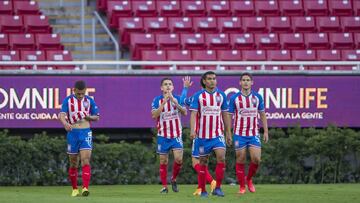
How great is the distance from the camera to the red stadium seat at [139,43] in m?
28.4

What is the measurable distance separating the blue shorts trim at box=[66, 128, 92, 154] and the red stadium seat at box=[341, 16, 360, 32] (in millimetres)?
14111

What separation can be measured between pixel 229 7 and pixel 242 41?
1806 millimetres

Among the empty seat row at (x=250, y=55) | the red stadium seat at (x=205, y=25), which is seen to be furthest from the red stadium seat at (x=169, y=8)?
the empty seat row at (x=250, y=55)

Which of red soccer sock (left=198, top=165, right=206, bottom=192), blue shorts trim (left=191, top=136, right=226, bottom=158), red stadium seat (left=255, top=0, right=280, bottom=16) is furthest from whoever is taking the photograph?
red stadium seat (left=255, top=0, right=280, bottom=16)

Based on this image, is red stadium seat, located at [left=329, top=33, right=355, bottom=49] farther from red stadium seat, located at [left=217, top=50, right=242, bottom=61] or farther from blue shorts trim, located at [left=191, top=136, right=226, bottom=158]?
blue shorts trim, located at [left=191, top=136, right=226, bottom=158]

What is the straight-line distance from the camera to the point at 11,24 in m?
28.7

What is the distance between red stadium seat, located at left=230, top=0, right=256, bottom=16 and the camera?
3050 centimetres

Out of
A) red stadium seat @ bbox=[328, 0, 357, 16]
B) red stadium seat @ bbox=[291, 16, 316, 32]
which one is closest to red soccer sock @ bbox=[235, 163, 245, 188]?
red stadium seat @ bbox=[291, 16, 316, 32]

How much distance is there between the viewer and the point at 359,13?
31391 millimetres

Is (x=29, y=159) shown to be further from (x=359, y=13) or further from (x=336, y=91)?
(x=359, y=13)

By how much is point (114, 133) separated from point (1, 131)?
2830 millimetres

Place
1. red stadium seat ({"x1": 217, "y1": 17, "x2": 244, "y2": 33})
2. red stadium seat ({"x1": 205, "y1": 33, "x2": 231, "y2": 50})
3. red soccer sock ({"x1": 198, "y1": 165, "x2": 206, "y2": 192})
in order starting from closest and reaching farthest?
red soccer sock ({"x1": 198, "y1": 165, "x2": 206, "y2": 192}), red stadium seat ({"x1": 205, "y1": 33, "x2": 231, "y2": 50}), red stadium seat ({"x1": 217, "y1": 17, "x2": 244, "y2": 33})

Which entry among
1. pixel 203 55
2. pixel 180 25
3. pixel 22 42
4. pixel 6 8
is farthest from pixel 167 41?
pixel 6 8

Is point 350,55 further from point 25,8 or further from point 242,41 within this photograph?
point 25,8
